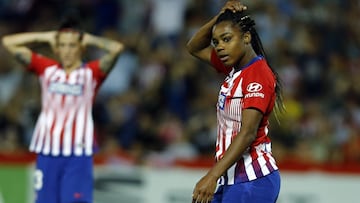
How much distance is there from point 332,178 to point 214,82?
→ 111 inches

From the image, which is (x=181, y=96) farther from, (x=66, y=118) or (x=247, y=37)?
(x=247, y=37)

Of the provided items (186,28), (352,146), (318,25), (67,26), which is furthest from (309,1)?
(67,26)

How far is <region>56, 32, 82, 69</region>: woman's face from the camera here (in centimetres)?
976

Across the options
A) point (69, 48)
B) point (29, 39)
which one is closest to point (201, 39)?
point (69, 48)

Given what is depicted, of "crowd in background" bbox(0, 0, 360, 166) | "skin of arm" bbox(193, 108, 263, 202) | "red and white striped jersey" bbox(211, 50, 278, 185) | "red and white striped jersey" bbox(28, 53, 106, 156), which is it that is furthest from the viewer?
"crowd in background" bbox(0, 0, 360, 166)

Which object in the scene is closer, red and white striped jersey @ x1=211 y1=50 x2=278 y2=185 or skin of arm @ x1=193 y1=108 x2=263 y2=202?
skin of arm @ x1=193 y1=108 x2=263 y2=202

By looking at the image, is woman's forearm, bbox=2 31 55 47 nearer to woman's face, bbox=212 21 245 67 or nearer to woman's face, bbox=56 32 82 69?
woman's face, bbox=56 32 82 69

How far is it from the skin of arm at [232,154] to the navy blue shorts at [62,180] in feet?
10.2

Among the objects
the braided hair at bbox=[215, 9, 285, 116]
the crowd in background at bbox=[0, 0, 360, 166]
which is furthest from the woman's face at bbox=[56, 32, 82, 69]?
the crowd in background at bbox=[0, 0, 360, 166]

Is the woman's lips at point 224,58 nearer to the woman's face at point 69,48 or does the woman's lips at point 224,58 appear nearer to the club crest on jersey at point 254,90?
the club crest on jersey at point 254,90

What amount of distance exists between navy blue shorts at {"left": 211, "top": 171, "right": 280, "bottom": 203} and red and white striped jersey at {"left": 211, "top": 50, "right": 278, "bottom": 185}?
37 mm

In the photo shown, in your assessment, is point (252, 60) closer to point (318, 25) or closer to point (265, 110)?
point (265, 110)

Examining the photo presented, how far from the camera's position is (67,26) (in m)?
9.88

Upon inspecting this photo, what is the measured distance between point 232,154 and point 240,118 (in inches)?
15.1
